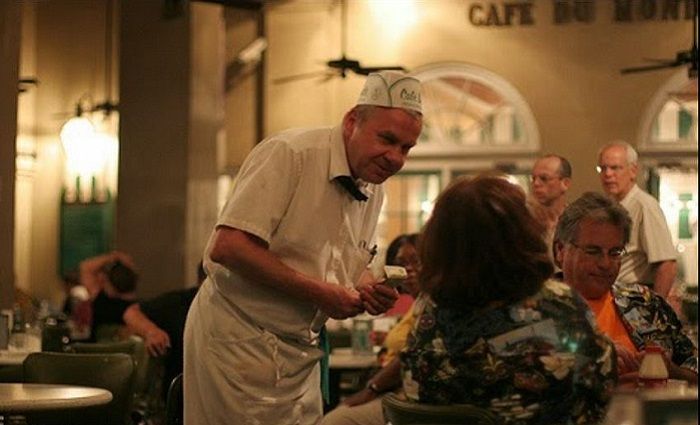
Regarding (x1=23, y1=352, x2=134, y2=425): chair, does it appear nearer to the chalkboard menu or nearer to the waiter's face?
the waiter's face

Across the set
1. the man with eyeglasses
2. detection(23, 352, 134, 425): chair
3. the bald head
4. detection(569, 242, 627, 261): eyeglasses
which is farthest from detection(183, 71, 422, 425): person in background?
the bald head

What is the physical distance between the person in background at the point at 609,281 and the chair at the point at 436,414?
1209 mm

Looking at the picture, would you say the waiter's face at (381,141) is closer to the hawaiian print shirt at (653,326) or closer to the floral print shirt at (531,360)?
the hawaiian print shirt at (653,326)

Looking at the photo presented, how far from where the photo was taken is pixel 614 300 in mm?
4383

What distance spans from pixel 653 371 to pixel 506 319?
2.63ft

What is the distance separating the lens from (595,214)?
4336 millimetres

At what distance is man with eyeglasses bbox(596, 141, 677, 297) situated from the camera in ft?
24.4

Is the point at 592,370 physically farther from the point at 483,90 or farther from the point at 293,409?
the point at 483,90

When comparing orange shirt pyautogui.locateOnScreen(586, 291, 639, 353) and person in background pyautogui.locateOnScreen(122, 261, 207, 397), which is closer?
orange shirt pyautogui.locateOnScreen(586, 291, 639, 353)

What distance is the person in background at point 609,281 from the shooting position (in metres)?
4.34

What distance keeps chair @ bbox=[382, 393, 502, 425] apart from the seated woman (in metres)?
0.07

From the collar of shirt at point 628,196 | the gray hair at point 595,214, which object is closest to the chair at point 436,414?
the gray hair at point 595,214

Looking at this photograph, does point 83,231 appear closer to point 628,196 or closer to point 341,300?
point 628,196

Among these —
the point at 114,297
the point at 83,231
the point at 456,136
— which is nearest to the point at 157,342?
the point at 114,297
